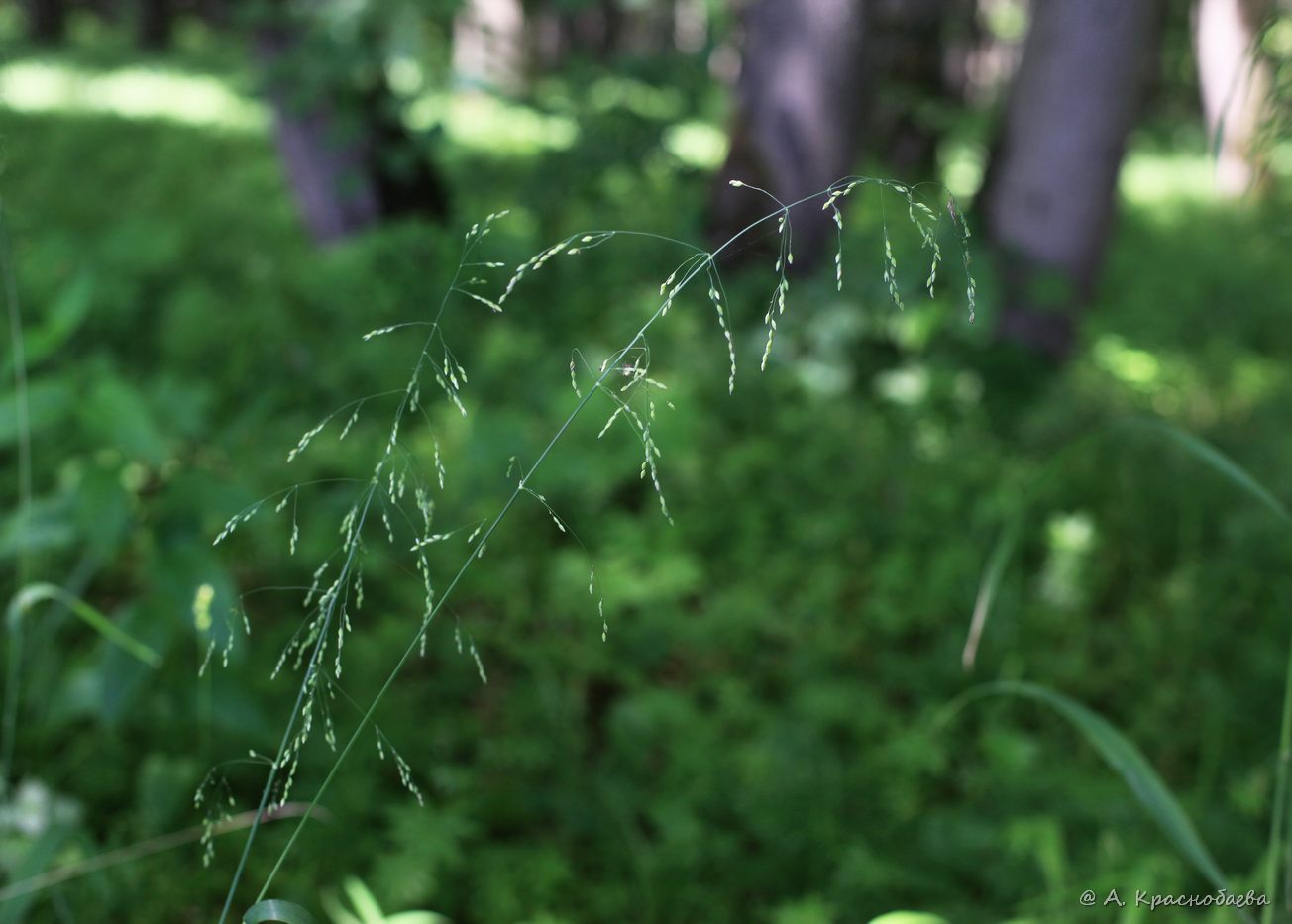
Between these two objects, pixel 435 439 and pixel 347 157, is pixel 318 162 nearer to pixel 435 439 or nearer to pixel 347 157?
pixel 347 157

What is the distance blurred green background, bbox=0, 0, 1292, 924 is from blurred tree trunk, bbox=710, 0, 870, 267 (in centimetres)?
3

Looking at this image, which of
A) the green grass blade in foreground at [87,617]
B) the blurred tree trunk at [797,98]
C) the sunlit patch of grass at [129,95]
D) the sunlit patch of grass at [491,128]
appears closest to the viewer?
the green grass blade in foreground at [87,617]

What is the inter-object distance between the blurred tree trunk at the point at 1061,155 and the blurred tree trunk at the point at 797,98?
2.28 ft

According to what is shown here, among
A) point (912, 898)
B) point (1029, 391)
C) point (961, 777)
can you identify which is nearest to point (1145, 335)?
point (1029, 391)

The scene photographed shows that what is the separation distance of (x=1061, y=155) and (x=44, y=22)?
68.0ft

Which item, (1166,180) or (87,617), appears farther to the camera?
(1166,180)

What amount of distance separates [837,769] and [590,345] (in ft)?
7.13

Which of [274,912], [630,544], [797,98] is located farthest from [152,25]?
[274,912]

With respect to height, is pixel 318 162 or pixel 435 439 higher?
pixel 435 439

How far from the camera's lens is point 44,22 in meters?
18.8

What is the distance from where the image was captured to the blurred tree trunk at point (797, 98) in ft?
13.8

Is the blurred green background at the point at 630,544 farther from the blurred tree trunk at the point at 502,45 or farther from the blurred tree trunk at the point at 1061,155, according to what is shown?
the blurred tree trunk at the point at 502,45

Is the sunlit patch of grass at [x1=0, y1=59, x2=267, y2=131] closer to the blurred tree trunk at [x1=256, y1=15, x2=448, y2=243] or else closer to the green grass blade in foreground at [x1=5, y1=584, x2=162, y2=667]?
the blurred tree trunk at [x1=256, y1=15, x2=448, y2=243]

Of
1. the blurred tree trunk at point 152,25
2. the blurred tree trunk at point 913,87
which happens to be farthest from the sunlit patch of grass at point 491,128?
the blurred tree trunk at point 152,25
